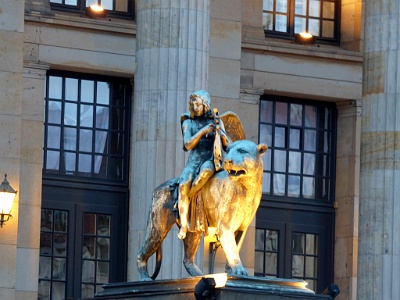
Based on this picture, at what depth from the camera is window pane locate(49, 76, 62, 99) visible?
40.2m

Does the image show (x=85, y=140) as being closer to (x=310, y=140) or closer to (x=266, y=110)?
(x=266, y=110)

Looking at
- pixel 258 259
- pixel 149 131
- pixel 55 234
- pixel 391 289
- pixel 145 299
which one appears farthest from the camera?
pixel 258 259

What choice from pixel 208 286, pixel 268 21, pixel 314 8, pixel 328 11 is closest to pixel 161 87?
pixel 268 21

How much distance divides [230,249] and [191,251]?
1.13 m

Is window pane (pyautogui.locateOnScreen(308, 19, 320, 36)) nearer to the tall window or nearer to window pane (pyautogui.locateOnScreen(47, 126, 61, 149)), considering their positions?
the tall window

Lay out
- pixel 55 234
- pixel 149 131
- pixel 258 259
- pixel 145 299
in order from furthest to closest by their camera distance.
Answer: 1. pixel 258 259
2. pixel 55 234
3. pixel 149 131
4. pixel 145 299

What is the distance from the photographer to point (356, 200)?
4331cm

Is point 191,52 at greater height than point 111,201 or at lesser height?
greater

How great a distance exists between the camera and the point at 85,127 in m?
40.5

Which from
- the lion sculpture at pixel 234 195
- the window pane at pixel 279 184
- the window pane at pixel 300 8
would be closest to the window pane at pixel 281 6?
the window pane at pixel 300 8

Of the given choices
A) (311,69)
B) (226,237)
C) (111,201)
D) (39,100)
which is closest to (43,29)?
(39,100)

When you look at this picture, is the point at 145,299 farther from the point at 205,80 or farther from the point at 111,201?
the point at 111,201

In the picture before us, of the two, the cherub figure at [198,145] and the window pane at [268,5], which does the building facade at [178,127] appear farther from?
the cherub figure at [198,145]

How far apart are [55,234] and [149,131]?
573 centimetres
